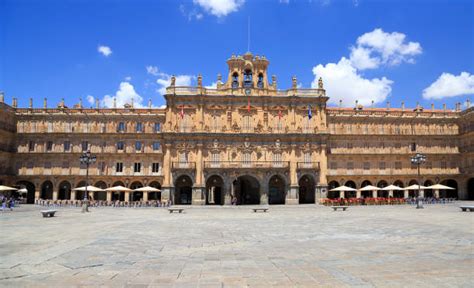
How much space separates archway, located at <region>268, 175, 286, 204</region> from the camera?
190 ft

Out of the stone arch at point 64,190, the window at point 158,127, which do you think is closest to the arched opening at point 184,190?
the window at point 158,127

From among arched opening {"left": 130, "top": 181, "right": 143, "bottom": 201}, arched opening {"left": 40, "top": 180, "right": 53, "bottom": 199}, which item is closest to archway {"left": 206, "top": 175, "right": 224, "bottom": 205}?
arched opening {"left": 130, "top": 181, "right": 143, "bottom": 201}

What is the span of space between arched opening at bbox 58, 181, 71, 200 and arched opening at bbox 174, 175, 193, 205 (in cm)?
1560

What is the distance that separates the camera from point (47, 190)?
5834 cm

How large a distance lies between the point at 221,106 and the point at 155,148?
11.2 m

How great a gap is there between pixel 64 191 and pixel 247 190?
26668 millimetres

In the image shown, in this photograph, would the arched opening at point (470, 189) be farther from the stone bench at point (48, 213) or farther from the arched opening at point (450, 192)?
the stone bench at point (48, 213)

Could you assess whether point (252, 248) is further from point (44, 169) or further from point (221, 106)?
point (44, 169)

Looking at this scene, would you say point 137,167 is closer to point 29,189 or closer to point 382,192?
point 29,189

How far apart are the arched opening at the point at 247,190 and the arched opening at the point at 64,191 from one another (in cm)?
2386

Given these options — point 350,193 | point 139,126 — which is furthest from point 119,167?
point 350,193

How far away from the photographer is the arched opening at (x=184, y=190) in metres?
57.1

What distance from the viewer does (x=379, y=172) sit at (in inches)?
2335

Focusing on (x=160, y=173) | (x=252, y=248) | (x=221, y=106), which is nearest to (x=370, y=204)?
(x=221, y=106)
